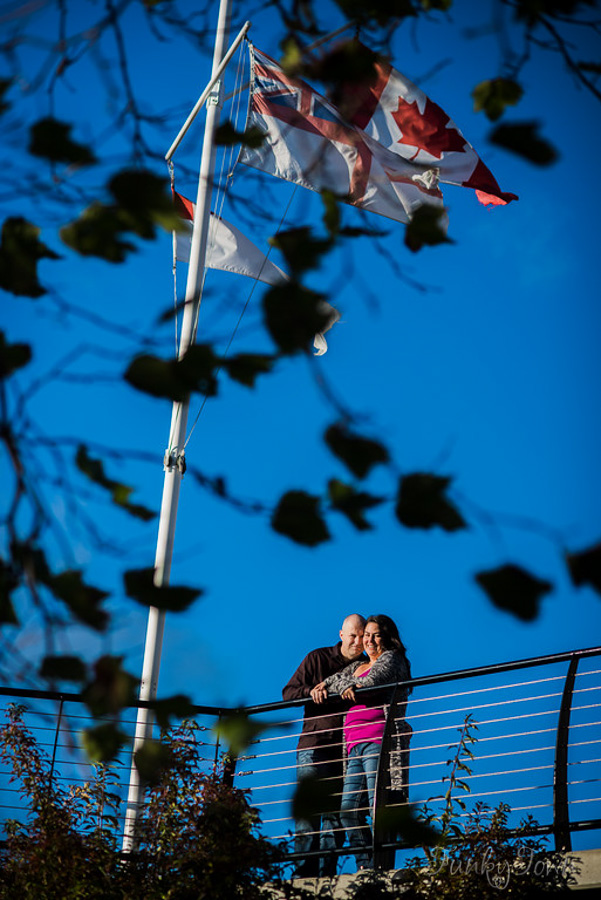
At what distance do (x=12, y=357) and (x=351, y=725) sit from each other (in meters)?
4.21

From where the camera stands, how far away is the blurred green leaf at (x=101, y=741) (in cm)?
170

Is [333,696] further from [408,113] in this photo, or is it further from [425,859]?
[408,113]

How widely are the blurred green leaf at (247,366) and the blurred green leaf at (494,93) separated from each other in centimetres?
98

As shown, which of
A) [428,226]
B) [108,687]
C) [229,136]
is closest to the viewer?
[108,687]

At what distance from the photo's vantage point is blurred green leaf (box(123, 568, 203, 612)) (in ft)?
5.65

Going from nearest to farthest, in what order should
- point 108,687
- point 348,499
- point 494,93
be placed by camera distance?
1. point 108,687
2. point 348,499
3. point 494,93

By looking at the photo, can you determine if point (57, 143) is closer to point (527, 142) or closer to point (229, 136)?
point (229, 136)

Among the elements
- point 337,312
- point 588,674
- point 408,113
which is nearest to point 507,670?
point 588,674

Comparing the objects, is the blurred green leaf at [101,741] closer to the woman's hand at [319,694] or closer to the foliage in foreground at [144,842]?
the foliage in foreground at [144,842]

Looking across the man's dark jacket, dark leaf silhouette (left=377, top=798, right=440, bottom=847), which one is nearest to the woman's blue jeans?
the man's dark jacket

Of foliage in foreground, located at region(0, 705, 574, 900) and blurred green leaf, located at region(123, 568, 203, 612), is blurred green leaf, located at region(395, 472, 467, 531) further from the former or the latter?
foliage in foreground, located at region(0, 705, 574, 900)

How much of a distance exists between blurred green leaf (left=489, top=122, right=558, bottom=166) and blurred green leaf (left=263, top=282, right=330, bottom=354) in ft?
1.45

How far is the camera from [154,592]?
1.76 meters

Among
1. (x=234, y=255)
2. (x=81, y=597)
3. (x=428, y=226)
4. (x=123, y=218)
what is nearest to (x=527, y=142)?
(x=428, y=226)
